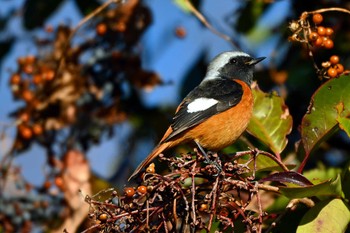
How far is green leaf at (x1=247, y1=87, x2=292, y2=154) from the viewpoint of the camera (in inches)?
150

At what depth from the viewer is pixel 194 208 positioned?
2822mm

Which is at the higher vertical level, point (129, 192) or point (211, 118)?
point (129, 192)

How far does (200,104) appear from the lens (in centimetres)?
440

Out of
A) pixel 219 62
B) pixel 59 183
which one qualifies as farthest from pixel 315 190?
pixel 59 183

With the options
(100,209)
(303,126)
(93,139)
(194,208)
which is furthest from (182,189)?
(93,139)

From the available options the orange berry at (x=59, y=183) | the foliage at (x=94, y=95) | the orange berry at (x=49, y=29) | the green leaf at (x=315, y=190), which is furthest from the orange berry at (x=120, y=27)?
the green leaf at (x=315, y=190)

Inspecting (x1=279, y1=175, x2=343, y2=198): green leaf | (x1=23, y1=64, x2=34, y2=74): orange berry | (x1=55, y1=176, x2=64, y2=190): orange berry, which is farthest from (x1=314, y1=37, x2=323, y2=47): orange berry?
(x1=23, y1=64, x2=34, y2=74): orange berry

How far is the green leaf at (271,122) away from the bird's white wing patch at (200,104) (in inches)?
15.0

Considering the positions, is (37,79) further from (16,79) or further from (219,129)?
(219,129)

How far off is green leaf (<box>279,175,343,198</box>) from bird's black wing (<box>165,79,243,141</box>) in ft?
4.09

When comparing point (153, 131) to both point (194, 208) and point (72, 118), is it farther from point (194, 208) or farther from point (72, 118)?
point (194, 208)

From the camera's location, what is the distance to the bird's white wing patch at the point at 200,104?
4.36 metres

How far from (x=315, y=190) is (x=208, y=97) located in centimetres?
152

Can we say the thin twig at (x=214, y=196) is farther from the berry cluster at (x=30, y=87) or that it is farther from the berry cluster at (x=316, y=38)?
the berry cluster at (x=30, y=87)
